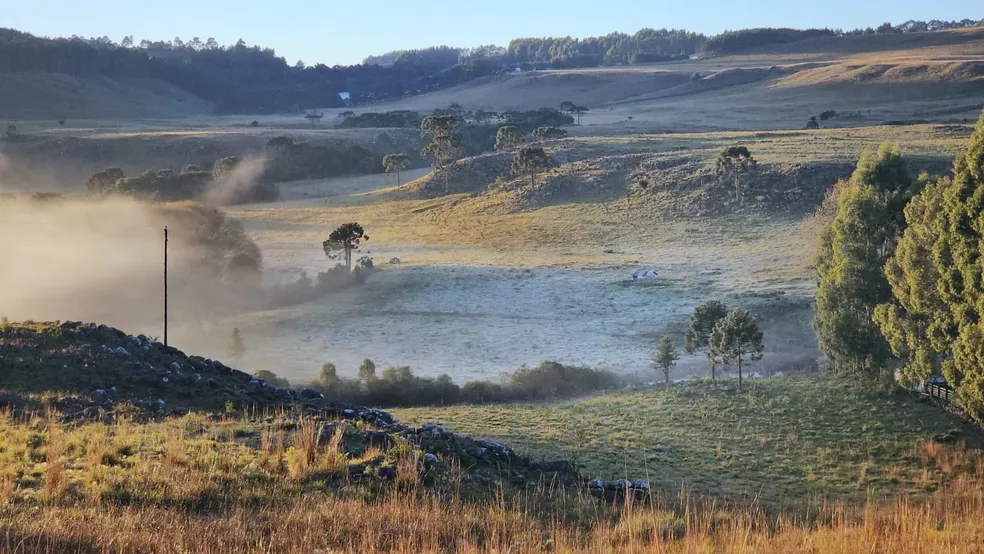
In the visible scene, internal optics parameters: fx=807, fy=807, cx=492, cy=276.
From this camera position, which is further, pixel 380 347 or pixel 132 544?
pixel 380 347

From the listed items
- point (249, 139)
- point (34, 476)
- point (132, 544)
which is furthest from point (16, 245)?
point (249, 139)

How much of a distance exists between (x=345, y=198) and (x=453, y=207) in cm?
1828

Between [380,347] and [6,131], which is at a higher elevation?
[6,131]

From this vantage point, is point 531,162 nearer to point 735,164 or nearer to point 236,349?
point 735,164

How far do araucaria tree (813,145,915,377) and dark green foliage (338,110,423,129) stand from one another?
4839 inches

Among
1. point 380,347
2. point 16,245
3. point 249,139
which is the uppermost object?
point 249,139

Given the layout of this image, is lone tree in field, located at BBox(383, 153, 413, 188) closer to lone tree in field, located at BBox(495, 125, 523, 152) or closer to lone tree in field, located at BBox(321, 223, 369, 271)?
lone tree in field, located at BBox(495, 125, 523, 152)

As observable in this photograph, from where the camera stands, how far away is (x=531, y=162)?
84.0 metres

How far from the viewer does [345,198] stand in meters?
94.4

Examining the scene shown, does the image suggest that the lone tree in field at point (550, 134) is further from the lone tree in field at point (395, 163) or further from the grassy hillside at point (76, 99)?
the grassy hillside at point (76, 99)

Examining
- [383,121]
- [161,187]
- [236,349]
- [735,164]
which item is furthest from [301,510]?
[383,121]

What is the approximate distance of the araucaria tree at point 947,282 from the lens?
19031mm

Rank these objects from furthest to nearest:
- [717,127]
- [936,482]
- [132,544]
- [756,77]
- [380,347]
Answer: [756,77]
[717,127]
[380,347]
[936,482]
[132,544]

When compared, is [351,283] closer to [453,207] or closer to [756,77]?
[453,207]
